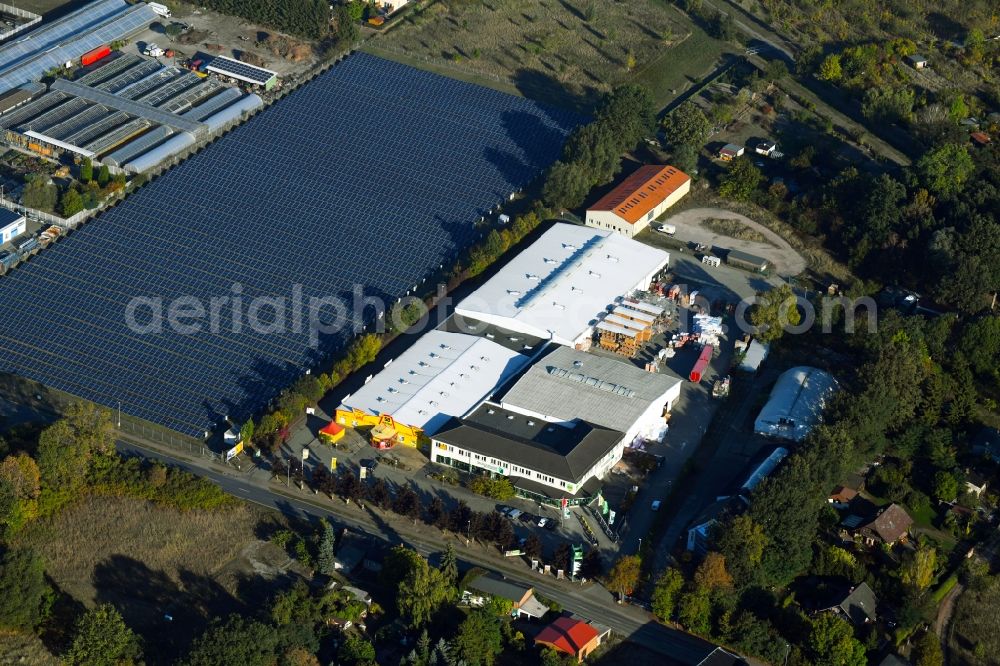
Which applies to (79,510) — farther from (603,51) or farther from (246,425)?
(603,51)

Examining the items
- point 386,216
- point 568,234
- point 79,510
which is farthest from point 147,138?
point 79,510

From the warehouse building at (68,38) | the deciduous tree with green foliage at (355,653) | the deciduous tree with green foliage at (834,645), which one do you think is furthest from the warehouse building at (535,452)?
the warehouse building at (68,38)

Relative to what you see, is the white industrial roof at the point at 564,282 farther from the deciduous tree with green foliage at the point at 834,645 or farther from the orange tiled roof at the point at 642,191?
the deciduous tree with green foliage at the point at 834,645

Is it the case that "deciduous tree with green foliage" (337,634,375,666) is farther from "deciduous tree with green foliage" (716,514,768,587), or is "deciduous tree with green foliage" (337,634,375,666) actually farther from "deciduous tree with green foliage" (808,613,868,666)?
"deciduous tree with green foliage" (808,613,868,666)

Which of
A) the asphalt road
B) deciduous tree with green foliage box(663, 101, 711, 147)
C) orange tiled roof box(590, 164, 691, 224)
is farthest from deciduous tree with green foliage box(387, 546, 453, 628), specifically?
deciduous tree with green foliage box(663, 101, 711, 147)

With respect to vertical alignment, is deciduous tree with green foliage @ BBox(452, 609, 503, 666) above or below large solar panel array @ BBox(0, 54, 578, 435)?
above

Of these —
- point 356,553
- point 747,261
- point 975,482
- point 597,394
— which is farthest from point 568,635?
point 747,261
